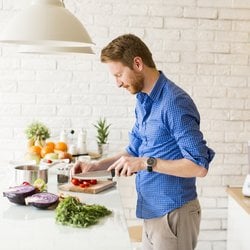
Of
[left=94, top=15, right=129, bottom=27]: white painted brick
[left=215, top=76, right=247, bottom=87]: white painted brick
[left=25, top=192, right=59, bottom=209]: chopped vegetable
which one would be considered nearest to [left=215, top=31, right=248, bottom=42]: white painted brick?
[left=215, top=76, right=247, bottom=87]: white painted brick

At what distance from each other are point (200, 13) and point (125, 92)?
0.76 m

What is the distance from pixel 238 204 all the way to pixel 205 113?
73cm

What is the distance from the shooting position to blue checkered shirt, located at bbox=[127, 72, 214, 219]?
5.74ft

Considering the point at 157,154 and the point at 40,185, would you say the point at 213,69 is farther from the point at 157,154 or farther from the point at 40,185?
the point at 40,185

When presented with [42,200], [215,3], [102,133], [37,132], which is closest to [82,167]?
[42,200]

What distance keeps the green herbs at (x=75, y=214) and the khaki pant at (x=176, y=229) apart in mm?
351

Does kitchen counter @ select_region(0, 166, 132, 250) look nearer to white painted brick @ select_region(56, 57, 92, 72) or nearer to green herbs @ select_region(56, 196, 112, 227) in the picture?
green herbs @ select_region(56, 196, 112, 227)

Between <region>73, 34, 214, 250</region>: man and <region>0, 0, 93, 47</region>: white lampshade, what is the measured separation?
0.22m

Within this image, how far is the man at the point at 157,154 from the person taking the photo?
5.91 feet

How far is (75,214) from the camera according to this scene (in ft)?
5.26

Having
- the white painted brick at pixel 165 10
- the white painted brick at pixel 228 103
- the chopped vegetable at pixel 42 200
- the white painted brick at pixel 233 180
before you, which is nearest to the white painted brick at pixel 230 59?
the white painted brick at pixel 228 103

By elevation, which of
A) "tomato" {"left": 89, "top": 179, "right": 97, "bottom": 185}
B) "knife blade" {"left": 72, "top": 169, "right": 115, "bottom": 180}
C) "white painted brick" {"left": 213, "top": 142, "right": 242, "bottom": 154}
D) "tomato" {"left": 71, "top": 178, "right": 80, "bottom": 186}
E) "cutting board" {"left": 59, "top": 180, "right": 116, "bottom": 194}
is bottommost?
"cutting board" {"left": 59, "top": 180, "right": 116, "bottom": 194}

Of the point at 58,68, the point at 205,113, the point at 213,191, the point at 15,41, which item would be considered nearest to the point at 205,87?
the point at 205,113

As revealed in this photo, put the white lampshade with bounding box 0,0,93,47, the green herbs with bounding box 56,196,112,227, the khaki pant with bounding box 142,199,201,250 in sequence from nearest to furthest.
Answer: the green herbs with bounding box 56,196,112,227, the white lampshade with bounding box 0,0,93,47, the khaki pant with bounding box 142,199,201,250
